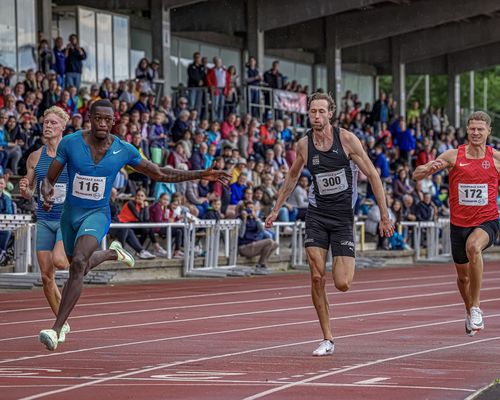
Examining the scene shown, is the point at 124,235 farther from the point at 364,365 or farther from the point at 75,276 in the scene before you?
the point at 364,365

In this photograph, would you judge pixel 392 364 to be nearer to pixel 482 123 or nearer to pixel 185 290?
pixel 482 123

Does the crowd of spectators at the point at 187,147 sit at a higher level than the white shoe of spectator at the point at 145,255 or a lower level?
higher

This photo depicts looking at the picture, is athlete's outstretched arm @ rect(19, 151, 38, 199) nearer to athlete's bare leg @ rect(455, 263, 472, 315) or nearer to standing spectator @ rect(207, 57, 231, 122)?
athlete's bare leg @ rect(455, 263, 472, 315)

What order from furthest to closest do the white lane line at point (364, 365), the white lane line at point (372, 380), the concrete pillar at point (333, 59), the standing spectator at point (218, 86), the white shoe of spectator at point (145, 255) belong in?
the concrete pillar at point (333, 59), the standing spectator at point (218, 86), the white shoe of spectator at point (145, 255), the white lane line at point (372, 380), the white lane line at point (364, 365)

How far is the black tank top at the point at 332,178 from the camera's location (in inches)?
447

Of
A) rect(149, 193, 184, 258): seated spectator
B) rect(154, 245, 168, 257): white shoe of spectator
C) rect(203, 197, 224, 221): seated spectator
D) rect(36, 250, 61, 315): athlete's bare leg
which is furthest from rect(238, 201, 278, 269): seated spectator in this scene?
rect(36, 250, 61, 315): athlete's bare leg

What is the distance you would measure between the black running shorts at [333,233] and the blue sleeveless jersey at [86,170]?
1.74 meters

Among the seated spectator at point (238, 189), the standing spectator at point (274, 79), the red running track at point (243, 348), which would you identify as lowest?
the red running track at point (243, 348)

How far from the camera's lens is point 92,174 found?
11336mm

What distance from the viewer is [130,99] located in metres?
28.6

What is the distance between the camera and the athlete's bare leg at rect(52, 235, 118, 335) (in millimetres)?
10742

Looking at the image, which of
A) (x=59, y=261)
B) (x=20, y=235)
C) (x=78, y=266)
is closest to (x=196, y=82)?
(x=20, y=235)

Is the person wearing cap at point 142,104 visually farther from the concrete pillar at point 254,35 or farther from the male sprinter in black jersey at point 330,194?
the male sprinter in black jersey at point 330,194

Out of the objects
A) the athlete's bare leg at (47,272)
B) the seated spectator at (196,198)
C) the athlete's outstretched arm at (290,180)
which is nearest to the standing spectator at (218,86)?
the seated spectator at (196,198)
